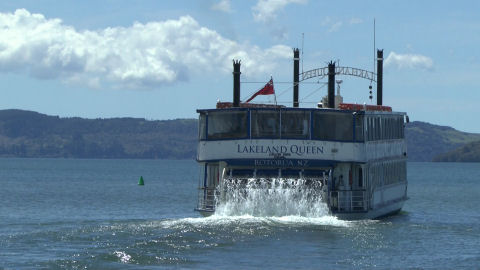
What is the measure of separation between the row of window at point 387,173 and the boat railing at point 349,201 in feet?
3.36

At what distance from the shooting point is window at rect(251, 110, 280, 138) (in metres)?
39.8

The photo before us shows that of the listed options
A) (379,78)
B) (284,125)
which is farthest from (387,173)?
(379,78)

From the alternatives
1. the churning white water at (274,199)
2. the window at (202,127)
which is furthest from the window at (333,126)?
the window at (202,127)

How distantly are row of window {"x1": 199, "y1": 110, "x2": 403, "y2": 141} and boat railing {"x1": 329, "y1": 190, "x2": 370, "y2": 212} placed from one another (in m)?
2.18

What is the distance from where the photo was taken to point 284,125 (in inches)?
1567

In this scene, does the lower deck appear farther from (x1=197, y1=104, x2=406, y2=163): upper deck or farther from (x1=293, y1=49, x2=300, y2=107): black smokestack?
(x1=293, y1=49, x2=300, y2=107): black smokestack

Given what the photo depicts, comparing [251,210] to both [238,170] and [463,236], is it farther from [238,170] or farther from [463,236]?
[463,236]

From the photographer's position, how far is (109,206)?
6450 centimetres

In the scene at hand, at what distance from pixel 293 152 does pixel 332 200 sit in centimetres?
244

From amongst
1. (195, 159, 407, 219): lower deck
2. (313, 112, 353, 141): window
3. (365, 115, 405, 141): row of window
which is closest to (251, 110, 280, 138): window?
(195, 159, 407, 219): lower deck

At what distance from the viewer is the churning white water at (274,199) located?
3859 centimetres

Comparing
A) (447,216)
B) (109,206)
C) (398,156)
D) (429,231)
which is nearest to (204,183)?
(429,231)

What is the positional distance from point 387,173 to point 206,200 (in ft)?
34.4

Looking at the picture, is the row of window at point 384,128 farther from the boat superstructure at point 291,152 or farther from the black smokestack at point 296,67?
the black smokestack at point 296,67
